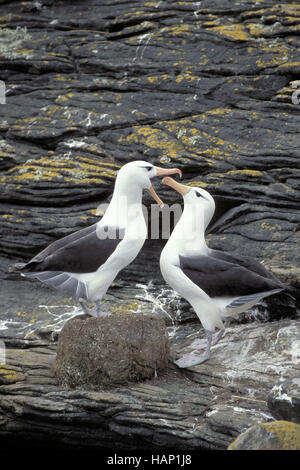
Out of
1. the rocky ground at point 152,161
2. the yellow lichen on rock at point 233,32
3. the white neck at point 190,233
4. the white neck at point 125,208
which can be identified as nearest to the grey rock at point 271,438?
the rocky ground at point 152,161

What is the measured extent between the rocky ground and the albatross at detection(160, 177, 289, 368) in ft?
1.59

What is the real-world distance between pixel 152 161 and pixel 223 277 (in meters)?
3.16

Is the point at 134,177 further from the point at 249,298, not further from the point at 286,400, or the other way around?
the point at 286,400

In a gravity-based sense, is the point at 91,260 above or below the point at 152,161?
below

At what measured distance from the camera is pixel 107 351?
25.6 feet

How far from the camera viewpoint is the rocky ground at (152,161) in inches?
305

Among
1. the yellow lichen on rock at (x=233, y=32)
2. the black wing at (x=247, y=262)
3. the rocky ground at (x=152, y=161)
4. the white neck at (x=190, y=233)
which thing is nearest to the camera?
the rocky ground at (x=152, y=161)

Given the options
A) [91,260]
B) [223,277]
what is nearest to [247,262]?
[223,277]

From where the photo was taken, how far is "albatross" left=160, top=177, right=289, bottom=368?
8.27 m

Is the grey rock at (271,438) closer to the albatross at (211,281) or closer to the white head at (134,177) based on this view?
the albatross at (211,281)

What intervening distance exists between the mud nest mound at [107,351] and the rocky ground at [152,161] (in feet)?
0.54

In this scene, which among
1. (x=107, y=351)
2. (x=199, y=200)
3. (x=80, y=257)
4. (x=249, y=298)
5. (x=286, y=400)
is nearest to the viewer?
(x=286, y=400)

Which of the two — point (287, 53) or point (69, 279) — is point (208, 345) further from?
point (287, 53)

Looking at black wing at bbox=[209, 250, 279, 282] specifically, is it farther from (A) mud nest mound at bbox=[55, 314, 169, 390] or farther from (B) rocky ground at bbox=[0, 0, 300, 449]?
(A) mud nest mound at bbox=[55, 314, 169, 390]
